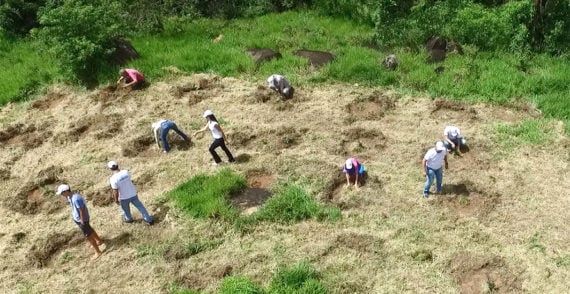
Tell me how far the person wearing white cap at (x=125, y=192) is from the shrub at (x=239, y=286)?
2.34 metres

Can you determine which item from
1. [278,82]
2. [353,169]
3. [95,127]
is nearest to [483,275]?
[353,169]

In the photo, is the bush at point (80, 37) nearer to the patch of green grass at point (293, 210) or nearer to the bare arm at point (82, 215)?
the bare arm at point (82, 215)

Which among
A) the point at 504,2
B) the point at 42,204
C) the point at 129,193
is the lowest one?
the point at 42,204

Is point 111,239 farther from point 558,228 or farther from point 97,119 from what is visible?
point 558,228

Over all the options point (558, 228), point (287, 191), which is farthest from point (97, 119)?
point (558, 228)

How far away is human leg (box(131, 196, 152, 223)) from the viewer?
9906 mm

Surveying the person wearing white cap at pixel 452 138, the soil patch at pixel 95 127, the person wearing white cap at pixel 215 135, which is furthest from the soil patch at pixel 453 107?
the soil patch at pixel 95 127

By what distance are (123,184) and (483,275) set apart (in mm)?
6174

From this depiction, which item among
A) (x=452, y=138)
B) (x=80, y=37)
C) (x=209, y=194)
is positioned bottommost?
(x=209, y=194)

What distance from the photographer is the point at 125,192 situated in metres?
9.73

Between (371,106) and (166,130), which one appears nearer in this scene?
(166,130)

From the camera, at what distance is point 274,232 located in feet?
32.0

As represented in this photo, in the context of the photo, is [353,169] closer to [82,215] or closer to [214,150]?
[214,150]

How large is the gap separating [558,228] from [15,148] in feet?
39.2
